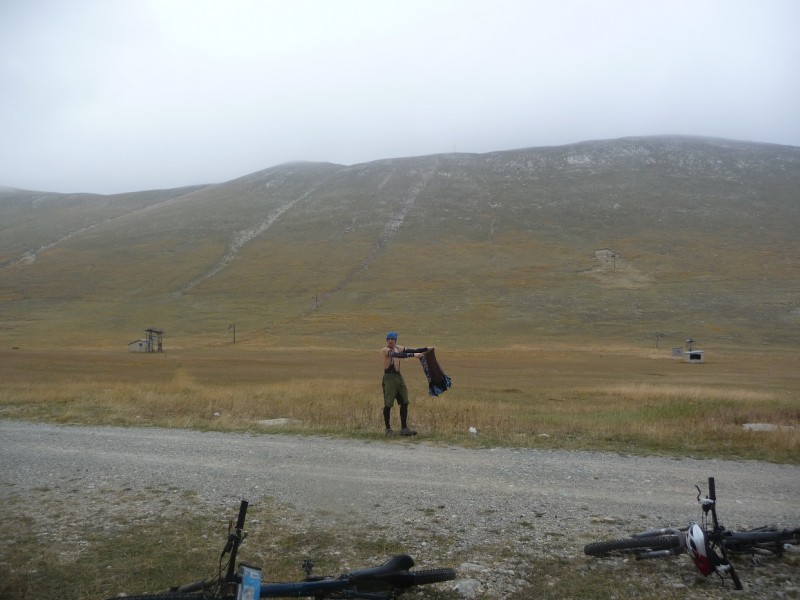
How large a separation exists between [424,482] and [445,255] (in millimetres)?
111589

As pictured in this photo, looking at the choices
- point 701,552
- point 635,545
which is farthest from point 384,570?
point 701,552

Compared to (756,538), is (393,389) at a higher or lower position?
higher

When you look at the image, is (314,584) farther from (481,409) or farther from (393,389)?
(481,409)

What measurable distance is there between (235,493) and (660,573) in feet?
17.8

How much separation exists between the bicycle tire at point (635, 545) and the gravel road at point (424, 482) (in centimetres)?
35

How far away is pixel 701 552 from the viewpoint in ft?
18.0

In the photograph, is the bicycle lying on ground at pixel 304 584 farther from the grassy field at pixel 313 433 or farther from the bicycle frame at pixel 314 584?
the grassy field at pixel 313 433

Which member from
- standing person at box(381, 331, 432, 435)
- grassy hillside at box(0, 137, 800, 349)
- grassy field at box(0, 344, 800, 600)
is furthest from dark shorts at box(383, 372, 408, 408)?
grassy hillside at box(0, 137, 800, 349)

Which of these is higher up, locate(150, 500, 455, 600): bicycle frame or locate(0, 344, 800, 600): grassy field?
locate(150, 500, 455, 600): bicycle frame

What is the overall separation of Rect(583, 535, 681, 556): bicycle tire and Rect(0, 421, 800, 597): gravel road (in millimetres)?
350

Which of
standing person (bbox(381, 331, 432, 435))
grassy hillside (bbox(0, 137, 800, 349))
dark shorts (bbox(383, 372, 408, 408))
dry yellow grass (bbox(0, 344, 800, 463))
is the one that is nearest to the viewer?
dry yellow grass (bbox(0, 344, 800, 463))

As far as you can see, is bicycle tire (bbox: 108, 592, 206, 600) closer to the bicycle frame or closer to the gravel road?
the bicycle frame

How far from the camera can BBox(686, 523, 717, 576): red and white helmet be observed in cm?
547

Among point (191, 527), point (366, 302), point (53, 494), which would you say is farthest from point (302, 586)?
point (366, 302)
